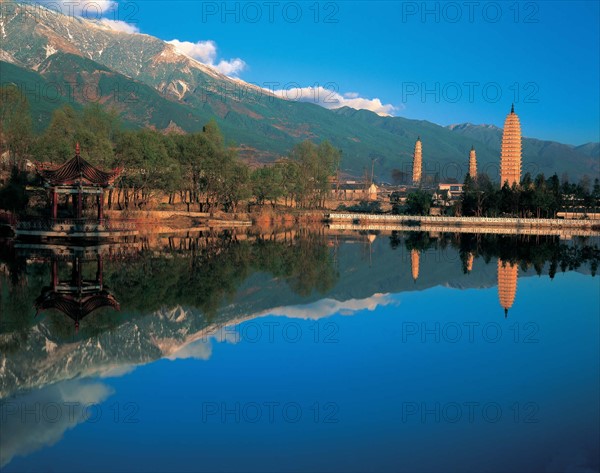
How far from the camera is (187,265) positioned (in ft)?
100

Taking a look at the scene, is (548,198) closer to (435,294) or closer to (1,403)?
(435,294)

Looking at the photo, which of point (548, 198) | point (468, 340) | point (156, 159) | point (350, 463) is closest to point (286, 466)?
point (350, 463)

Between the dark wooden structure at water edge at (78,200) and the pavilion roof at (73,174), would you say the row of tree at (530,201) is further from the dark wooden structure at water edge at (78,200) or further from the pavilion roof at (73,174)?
the pavilion roof at (73,174)

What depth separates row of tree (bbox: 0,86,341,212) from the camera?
190 ft

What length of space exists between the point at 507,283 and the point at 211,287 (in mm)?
13470

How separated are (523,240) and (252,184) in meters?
37.2

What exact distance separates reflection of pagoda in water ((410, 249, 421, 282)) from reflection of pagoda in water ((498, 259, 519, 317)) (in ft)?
13.2

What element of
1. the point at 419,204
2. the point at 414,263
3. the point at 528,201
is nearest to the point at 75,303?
the point at 414,263

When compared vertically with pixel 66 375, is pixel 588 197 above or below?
above

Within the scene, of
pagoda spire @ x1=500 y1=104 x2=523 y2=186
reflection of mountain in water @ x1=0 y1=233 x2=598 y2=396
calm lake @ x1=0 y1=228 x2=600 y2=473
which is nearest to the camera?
calm lake @ x1=0 y1=228 x2=600 y2=473

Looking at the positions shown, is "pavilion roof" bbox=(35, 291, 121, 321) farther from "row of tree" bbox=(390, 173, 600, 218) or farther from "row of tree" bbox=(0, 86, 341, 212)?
"row of tree" bbox=(390, 173, 600, 218)

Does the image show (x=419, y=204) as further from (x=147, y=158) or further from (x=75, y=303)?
(x=75, y=303)

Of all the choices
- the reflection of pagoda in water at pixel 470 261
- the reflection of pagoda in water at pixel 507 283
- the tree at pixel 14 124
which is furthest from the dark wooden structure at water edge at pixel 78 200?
the reflection of pagoda in water at pixel 507 283

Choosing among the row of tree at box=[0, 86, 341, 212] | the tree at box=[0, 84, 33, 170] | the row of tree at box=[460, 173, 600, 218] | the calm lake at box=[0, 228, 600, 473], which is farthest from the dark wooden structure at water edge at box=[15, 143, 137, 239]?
the row of tree at box=[460, 173, 600, 218]
